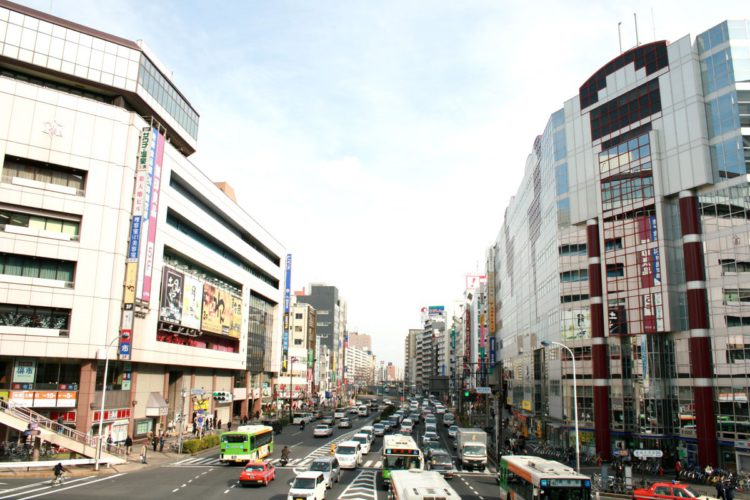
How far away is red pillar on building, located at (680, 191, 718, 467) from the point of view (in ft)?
152

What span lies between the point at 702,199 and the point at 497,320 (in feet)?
260

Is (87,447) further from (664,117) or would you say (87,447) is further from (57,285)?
(664,117)

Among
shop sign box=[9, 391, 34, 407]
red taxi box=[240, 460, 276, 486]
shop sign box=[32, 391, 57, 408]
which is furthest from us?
shop sign box=[32, 391, 57, 408]

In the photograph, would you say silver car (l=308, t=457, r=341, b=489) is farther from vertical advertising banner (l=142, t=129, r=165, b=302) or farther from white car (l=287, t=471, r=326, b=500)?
vertical advertising banner (l=142, t=129, r=165, b=302)

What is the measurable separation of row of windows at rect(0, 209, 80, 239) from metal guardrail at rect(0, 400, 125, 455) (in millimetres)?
13893

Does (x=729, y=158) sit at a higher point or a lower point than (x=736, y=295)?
higher

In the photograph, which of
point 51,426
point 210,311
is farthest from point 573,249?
point 51,426

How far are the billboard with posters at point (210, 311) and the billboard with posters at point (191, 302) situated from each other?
51.8 inches

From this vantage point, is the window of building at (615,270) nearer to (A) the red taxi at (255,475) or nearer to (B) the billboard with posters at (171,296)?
(A) the red taxi at (255,475)

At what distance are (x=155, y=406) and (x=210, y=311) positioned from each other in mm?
14922

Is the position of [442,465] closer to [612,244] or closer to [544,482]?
[544,482]

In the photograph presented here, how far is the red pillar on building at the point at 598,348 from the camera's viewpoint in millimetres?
53875

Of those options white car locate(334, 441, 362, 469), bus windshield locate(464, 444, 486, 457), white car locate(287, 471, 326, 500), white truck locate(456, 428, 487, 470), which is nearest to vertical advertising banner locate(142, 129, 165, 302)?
white car locate(334, 441, 362, 469)

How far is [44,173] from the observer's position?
4784 cm
